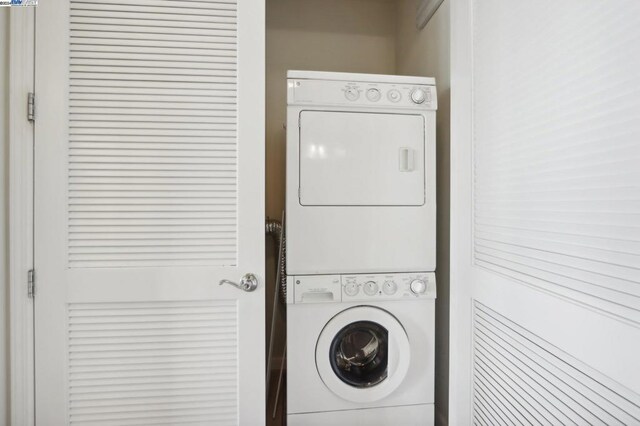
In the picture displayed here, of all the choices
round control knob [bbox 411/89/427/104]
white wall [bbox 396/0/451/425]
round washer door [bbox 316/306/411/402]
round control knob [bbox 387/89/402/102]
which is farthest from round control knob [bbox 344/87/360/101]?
round washer door [bbox 316/306/411/402]

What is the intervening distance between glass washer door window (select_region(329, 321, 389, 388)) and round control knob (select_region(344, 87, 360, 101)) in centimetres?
104

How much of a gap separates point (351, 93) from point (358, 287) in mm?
884

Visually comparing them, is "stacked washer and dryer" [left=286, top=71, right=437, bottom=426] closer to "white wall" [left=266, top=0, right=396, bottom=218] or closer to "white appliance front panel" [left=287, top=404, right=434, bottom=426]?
"white appliance front panel" [left=287, top=404, right=434, bottom=426]

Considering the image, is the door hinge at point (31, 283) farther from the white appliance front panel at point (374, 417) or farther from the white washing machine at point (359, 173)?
the white appliance front panel at point (374, 417)

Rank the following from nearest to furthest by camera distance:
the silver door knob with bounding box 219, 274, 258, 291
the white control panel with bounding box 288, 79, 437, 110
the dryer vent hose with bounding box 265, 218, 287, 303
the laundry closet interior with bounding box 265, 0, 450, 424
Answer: the silver door knob with bounding box 219, 274, 258, 291, the white control panel with bounding box 288, 79, 437, 110, the dryer vent hose with bounding box 265, 218, 287, 303, the laundry closet interior with bounding box 265, 0, 450, 424

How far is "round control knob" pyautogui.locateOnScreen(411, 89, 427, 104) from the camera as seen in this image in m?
1.53

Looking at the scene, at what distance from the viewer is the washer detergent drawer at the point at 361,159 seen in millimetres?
1493

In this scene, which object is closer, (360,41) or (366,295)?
(366,295)

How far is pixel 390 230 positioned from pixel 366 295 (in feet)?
1.04
